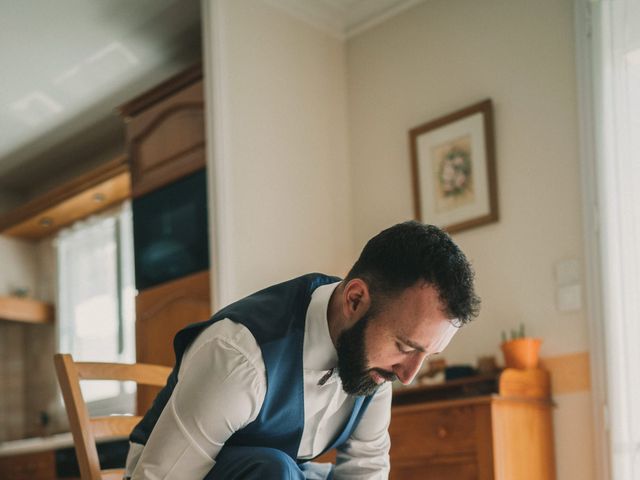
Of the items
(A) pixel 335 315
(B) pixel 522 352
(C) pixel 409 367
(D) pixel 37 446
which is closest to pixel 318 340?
(A) pixel 335 315

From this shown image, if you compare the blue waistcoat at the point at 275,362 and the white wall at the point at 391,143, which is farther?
the white wall at the point at 391,143

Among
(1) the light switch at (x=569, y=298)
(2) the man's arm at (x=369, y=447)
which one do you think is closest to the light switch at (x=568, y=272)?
(1) the light switch at (x=569, y=298)

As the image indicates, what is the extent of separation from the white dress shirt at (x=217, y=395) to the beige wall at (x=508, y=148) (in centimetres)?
166

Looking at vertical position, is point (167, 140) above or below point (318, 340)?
above

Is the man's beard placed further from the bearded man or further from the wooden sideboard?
the wooden sideboard

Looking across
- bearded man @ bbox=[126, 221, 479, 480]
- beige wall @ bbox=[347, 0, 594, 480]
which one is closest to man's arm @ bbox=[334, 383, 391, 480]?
bearded man @ bbox=[126, 221, 479, 480]

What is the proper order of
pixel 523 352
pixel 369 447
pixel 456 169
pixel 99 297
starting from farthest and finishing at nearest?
pixel 99 297
pixel 456 169
pixel 523 352
pixel 369 447

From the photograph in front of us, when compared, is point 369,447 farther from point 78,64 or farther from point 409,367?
point 78,64

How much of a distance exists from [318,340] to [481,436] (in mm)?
1292

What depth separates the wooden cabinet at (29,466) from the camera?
5.08m

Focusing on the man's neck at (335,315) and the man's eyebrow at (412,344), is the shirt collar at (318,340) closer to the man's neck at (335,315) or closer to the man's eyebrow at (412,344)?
the man's neck at (335,315)

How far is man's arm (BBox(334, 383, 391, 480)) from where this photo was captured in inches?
81.0

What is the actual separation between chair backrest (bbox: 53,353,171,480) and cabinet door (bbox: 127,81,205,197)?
1.97m

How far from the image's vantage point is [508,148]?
361cm
